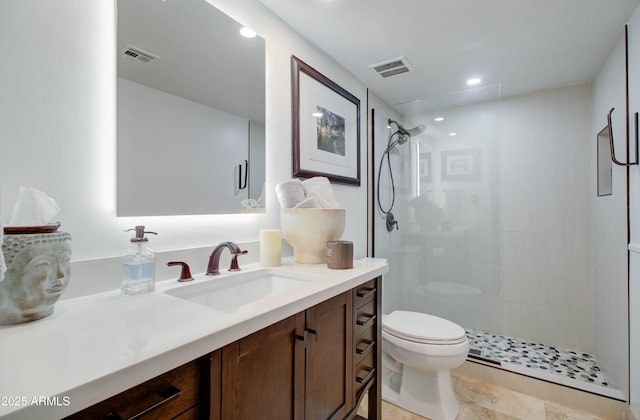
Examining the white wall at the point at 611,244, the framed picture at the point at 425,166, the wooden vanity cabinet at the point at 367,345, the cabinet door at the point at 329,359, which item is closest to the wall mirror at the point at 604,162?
the white wall at the point at 611,244

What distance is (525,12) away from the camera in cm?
158

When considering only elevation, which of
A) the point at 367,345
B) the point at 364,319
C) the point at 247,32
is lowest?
the point at 367,345

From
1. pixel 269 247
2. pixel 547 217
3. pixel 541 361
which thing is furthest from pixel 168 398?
pixel 547 217

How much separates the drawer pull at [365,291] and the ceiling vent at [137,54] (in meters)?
1.28

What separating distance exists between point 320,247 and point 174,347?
0.98 metres

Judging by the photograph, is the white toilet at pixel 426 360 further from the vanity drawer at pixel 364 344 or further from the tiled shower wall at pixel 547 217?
the tiled shower wall at pixel 547 217

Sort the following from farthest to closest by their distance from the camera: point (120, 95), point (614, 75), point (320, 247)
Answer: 1. point (614, 75)
2. point (320, 247)
3. point (120, 95)

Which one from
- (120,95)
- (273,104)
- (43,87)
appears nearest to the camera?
(43,87)

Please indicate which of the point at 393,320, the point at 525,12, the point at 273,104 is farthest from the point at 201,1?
the point at 393,320

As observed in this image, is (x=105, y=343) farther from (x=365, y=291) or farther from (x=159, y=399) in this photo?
(x=365, y=291)

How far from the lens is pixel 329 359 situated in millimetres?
1136

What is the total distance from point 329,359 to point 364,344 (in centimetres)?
34

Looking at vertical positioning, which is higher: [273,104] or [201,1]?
[201,1]

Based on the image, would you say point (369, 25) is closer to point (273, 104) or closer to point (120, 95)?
point (273, 104)
